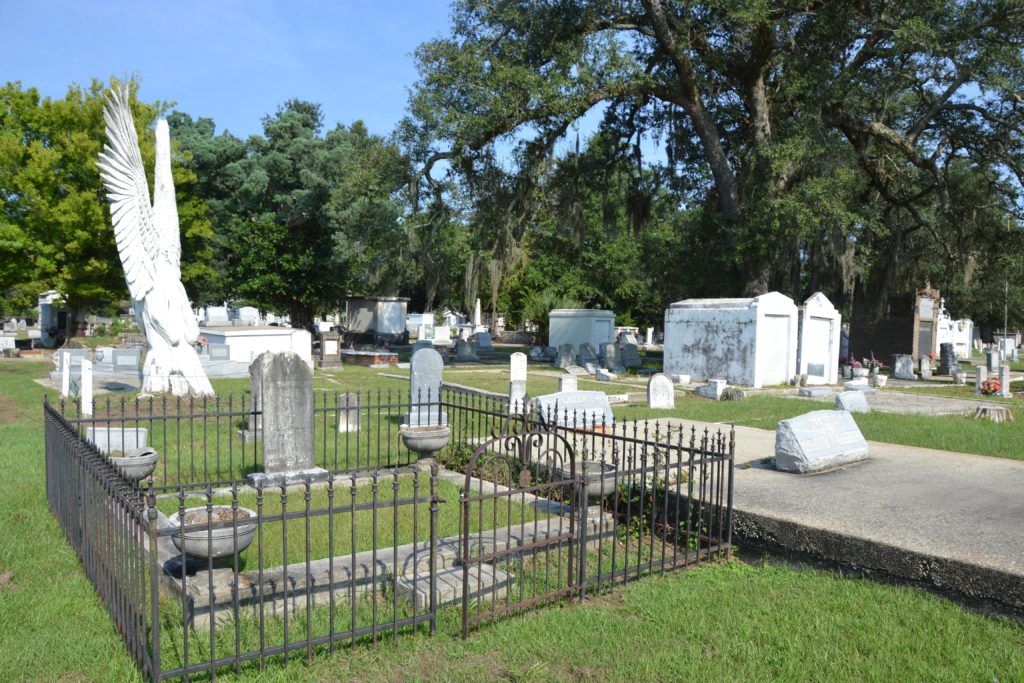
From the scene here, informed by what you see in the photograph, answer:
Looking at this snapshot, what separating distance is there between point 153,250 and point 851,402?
1347cm

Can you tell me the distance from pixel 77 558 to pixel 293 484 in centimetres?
230

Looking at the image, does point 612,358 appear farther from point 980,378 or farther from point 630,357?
point 980,378

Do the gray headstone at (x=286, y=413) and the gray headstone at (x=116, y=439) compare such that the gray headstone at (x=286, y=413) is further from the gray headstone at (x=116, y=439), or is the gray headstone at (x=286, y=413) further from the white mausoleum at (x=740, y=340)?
the white mausoleum at (x=740, y=340)

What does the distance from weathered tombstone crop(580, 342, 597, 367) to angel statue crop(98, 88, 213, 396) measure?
14753mm

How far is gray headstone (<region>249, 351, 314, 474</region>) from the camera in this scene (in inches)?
286

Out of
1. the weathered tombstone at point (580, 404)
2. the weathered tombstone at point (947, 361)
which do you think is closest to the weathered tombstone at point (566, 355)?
the weathered tombstone at point (947, 361)

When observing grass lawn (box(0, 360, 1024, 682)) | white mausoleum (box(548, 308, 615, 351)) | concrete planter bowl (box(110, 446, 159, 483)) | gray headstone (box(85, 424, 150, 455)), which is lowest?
grass lawn (box(0, 360, 1024, 682))

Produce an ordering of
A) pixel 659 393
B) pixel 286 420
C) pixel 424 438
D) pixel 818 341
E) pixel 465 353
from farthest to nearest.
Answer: pixel 465 353
pixel 818 341
pixel 659 393
pixel 424 438
pixel 286 420

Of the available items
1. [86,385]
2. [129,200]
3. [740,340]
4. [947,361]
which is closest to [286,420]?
[86,385]

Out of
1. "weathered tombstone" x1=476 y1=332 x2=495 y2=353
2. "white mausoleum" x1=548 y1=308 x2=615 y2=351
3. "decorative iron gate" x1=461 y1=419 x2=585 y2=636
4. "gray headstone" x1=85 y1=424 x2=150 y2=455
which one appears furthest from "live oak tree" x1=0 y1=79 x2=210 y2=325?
"decorative iron gate" x1=461 y1=419 x2=585 y2=636

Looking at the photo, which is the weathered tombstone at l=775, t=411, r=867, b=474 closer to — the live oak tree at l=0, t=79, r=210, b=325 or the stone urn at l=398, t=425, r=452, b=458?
the stone urn at l=398, t=425, r=452, b=458

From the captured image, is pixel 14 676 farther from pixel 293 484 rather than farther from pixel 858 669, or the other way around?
pixel 858 669

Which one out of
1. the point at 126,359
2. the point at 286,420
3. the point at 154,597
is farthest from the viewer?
the point at 126,359

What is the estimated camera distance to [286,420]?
291 inches
